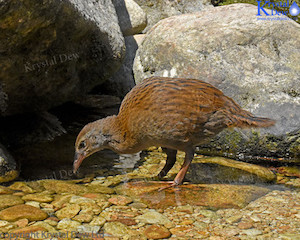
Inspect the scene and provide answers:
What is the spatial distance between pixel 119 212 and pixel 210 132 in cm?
146

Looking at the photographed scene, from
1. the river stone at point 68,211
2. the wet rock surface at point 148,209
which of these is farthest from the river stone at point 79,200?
the river stone at point 68,211

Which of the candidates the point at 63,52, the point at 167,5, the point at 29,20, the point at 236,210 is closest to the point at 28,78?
the point at 63,52

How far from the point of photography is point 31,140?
612 centimetres

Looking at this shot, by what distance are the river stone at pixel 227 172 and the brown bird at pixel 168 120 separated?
0.49 metres

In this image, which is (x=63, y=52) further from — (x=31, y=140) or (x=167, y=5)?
(x=167, y=5)

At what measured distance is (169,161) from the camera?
4973mm

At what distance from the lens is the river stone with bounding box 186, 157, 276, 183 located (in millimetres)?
4836

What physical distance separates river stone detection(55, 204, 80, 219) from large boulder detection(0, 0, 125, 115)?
2.08 metres

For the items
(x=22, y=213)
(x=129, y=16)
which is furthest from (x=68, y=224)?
(x=129, y=16)

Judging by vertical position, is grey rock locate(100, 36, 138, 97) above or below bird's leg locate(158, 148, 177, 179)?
above

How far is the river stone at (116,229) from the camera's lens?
3.41m

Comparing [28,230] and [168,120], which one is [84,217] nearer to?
[28,230]

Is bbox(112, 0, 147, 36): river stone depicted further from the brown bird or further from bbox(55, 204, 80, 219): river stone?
bbox(55, 204, 80, 219): river stone

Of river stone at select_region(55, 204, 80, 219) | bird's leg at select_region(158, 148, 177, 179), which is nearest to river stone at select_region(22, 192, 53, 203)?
river stone at select_region(55, 204, 80, 219)
